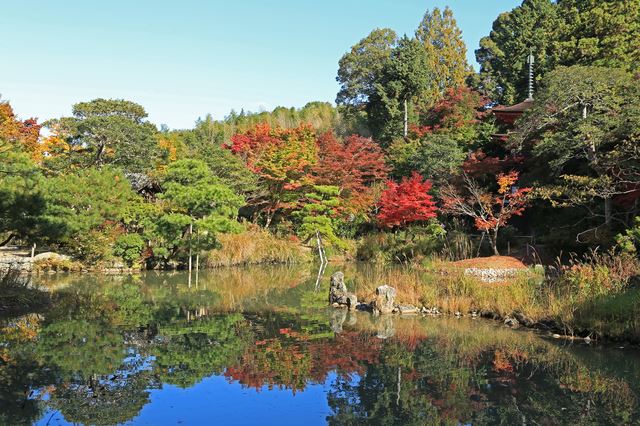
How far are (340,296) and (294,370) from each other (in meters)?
4.59

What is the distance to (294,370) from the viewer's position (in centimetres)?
650

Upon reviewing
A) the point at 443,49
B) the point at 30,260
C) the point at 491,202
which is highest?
the point at 443,49

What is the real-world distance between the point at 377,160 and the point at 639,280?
49.8 ft

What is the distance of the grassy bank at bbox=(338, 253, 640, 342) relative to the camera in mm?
7734

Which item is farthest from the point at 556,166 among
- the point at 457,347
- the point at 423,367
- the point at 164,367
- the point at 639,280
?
the point at 164,367

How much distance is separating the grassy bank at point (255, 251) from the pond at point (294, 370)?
7.78m

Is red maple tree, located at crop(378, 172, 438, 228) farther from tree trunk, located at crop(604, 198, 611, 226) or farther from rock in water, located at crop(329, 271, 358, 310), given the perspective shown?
rock in water, located at crop(329, 271, 358, 310)

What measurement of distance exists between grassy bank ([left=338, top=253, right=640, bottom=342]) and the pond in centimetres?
43

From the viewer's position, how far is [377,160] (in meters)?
23.2

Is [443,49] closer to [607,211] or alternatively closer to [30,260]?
[607,211]

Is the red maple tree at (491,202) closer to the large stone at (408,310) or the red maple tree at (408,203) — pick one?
the red maple tree at (408,203)

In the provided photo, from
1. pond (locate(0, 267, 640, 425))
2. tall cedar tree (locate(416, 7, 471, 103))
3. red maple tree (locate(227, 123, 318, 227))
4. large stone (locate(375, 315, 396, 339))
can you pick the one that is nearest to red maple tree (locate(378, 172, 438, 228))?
red maple tree (locate(227, 123, 318, 227))

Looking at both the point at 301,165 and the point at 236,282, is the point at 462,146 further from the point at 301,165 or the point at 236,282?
the point at 236,282

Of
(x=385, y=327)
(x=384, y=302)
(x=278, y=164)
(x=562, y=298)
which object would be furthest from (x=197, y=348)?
(x=278, y=164)
